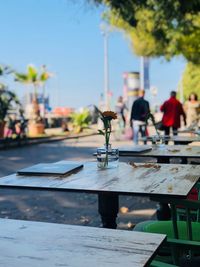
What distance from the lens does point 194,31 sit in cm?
1756

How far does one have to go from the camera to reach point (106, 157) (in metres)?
3.60

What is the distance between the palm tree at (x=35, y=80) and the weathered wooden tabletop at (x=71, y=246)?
20.7 metres

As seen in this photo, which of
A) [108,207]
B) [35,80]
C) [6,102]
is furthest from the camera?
[35,80]

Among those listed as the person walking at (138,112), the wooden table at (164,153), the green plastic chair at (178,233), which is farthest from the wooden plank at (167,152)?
the person walking at (138,112)

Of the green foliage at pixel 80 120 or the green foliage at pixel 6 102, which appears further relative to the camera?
the green foliage at pixel 80 120

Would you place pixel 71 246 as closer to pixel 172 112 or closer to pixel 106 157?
pixel 106 157

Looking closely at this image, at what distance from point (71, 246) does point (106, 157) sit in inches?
73.7

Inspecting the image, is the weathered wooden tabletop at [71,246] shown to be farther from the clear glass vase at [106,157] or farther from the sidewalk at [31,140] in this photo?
the sidewalk at [31,140]

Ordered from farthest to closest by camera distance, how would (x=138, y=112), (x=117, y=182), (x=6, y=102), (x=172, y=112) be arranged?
(x=6, y=102), (x=138, y=112), (x=172, y=112), (x=117, y=182)

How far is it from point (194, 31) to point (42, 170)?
15.2 m

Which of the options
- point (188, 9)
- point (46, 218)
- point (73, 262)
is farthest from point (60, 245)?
point (188, 9)

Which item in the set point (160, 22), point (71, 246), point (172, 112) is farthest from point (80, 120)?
point (71, 246)

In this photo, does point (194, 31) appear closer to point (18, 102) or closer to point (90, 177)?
point (18, 102)

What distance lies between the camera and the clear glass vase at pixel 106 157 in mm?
3598
